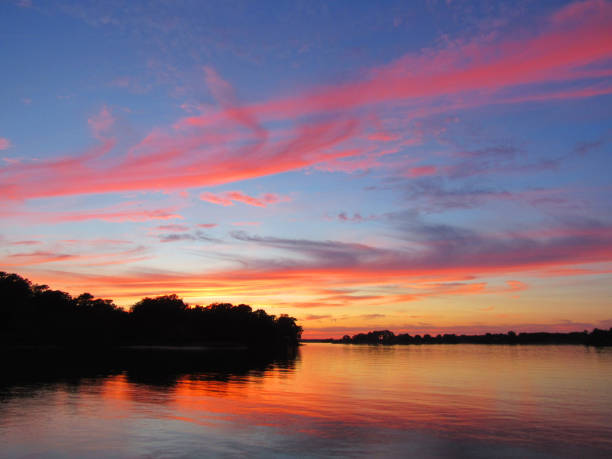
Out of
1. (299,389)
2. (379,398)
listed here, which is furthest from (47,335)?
(379,398)

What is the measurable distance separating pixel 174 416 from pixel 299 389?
24459 mm

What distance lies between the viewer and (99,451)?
23297mm

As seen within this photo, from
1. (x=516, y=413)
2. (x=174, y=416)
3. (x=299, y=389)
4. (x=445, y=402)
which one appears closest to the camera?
(x=174, y=416)

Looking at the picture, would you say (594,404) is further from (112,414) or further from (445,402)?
(112,414)

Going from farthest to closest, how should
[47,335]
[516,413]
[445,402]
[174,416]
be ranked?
[47,335] → [445,402] → [516,413] → [174,416]

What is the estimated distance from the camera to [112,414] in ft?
109

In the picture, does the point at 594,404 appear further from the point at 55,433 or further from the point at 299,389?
the point at 55,433

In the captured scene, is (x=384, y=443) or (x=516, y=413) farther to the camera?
(x=516, y=413)

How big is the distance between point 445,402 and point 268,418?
2013cm

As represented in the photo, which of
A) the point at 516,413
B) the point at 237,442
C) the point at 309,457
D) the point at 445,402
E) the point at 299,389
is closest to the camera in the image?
the point at 309,457

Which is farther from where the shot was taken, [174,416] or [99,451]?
[174,416]

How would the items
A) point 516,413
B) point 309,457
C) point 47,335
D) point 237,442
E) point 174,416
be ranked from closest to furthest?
1. point 309,457
2. point 237,442
3. point 174,416
4. point 516,413
5. point 47,335

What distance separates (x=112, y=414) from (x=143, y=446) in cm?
1054

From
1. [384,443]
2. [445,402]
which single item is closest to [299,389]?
[445,402]
